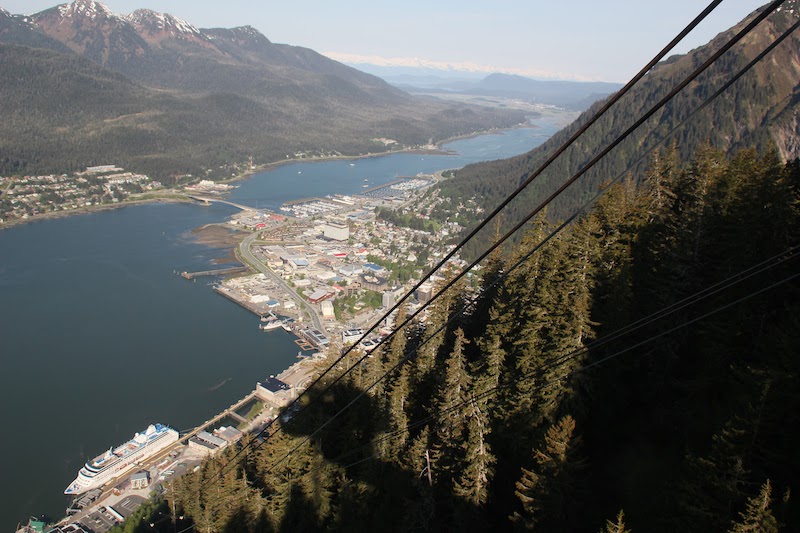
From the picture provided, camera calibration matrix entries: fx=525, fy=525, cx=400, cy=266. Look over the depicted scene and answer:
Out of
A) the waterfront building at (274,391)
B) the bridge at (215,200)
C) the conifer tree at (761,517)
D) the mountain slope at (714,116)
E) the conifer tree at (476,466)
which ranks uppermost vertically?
the mountain slope at (714,116)

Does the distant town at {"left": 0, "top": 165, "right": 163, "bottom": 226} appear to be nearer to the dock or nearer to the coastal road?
the coastal road

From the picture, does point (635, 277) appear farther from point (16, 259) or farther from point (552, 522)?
point (16, 259)

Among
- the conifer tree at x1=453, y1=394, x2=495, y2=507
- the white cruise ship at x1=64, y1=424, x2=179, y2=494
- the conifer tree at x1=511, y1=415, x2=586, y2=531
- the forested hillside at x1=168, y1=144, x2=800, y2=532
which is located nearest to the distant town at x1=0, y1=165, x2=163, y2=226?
the white cruise ship at x1=64, y1=424, x2=179, y2=494

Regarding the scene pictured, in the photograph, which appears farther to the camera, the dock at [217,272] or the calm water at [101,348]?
the dock at [217,272]

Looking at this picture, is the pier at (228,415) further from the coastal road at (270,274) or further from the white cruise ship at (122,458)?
the coastal road at (270,274)

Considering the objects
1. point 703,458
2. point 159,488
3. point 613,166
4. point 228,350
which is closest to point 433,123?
point 613,166

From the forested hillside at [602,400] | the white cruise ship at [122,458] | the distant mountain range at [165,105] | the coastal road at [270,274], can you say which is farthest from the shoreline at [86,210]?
the forested hillside at [602,400]

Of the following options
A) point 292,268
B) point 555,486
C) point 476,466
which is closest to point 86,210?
point 292,268
